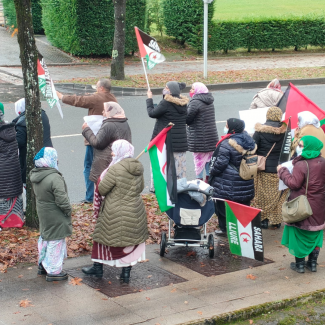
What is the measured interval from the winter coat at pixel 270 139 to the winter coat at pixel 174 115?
1.42 metres

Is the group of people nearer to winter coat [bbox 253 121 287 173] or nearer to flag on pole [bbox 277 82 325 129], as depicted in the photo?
winter coat [bbox 253 121 287 173]

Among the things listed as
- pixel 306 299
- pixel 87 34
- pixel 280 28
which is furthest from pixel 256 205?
pixel 280 28

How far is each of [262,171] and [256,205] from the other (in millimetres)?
544

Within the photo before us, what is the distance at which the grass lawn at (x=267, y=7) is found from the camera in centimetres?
5141

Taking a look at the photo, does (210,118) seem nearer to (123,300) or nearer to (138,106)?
(123,300)

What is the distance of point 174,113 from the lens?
29.4 ft

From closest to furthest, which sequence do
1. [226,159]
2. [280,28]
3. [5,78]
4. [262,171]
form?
[226,159] → [262,171] → [5,78] → [280,28]

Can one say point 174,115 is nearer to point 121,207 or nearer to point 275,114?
point 275,114

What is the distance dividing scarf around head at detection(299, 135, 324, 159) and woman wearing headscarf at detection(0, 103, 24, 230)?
389 cm

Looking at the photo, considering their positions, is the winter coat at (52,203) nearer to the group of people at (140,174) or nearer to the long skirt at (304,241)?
the group of people at (140,174)

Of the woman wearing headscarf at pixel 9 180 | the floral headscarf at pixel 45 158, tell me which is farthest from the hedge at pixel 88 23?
the floral headscarf at pixel 45 158

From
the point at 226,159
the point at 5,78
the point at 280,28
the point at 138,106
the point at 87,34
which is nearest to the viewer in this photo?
the point at 226,159

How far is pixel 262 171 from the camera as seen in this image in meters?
8.26

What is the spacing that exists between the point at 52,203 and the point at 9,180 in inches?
70.8
